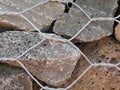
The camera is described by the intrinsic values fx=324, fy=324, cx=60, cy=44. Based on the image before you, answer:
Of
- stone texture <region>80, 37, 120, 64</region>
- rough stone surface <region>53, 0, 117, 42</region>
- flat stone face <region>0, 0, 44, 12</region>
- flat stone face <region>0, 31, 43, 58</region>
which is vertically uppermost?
flat stone face <region>0, 0, 44, 12</region>

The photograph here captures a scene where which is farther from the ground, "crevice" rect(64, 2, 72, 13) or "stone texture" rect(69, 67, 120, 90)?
"crevice" rect(64, 2, 72, 13)

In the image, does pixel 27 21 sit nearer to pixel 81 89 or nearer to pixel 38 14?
pixel 38 14

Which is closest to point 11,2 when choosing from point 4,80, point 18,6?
point 18,6

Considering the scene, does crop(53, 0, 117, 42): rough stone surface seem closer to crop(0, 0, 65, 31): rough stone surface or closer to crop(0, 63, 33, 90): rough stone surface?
crop(0, 0, 65, 31): rough stone surface

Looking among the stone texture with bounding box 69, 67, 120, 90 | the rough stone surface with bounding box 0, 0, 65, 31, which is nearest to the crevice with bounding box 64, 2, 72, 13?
the rough stone surface with bounding box 0, 0, 65, 31

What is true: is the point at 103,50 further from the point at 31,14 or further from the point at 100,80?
the point at 31,14

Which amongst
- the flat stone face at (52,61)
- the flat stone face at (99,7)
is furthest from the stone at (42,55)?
the flat stone face at (99,7)

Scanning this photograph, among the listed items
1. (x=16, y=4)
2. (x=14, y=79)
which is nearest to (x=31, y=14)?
(x=16, y=4)
